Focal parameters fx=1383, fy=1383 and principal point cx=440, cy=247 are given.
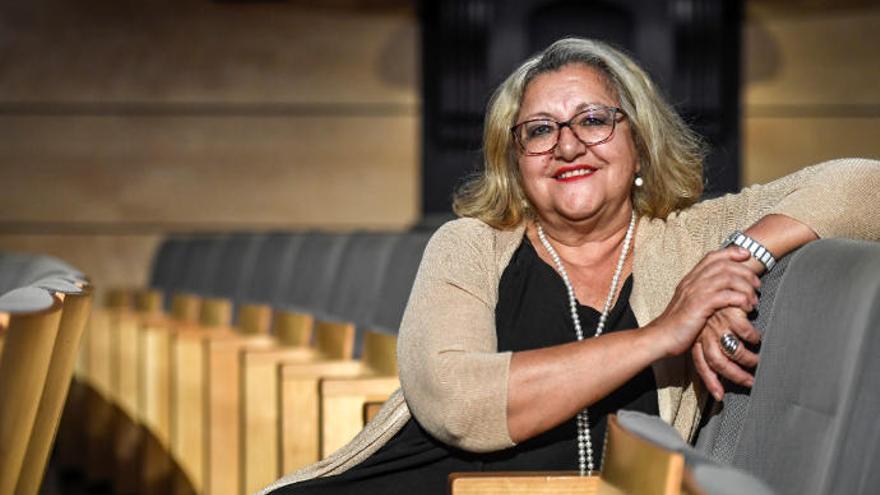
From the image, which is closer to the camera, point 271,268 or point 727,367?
point 727,367

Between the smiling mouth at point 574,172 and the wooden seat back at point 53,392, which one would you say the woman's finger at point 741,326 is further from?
the wooden seat back at point 53,392

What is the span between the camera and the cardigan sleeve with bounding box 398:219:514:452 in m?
0.70

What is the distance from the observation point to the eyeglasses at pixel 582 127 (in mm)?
786

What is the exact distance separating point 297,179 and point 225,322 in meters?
1.13

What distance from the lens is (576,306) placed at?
0.79 meters

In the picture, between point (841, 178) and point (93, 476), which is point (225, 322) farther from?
point (841, 178)

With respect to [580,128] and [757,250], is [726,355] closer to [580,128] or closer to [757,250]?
[757,250]

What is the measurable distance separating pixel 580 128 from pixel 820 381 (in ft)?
0.92

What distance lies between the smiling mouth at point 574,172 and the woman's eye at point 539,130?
24 millimetres

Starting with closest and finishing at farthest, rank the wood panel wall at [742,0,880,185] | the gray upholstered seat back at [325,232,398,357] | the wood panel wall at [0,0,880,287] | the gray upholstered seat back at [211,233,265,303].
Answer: the gray upholstered seat back at [325,232,398,357] < the gray upholstered seat back at [211,233,265,303] < the wood panel wall at [742,0,880,185] < the wood panel wall at [0,0,880,287]

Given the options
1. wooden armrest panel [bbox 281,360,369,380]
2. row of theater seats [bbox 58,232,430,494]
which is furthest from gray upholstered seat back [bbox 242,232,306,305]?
wooden armrest panel [bbox 281,360,369,380]

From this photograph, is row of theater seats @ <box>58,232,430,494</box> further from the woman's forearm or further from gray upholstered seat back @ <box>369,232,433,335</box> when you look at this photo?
the woman's forearm

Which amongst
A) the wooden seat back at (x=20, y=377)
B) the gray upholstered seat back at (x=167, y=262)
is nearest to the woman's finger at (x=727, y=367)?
the wooden seat back at (x=20, y=377)

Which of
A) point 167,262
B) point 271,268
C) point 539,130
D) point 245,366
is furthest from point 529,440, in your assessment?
point 167,262
